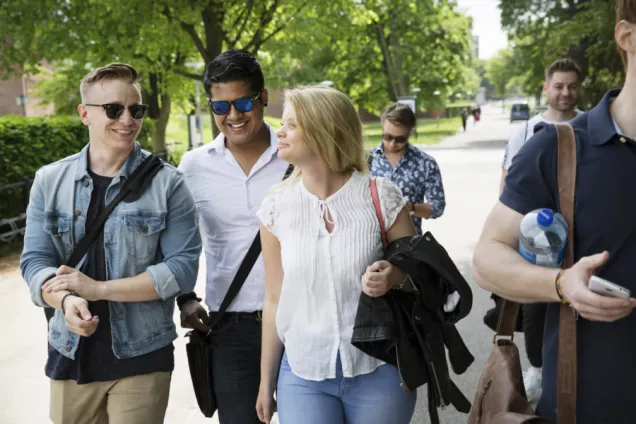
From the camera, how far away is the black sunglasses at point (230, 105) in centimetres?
332

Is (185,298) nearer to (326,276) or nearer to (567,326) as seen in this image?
(326,276)

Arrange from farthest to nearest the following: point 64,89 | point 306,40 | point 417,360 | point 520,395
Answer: point 64,89 → point 306,40 → point 417,360 → point 520,395

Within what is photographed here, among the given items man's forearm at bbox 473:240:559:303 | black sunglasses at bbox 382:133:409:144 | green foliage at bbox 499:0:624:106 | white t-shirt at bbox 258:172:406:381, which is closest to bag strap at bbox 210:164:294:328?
white t-shirt at bbox 258:172:406:381

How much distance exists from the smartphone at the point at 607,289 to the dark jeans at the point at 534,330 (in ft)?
11.2

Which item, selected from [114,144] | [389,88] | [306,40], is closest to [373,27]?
[389,88]

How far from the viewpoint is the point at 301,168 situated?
9.25 feet

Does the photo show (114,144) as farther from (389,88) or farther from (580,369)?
(389,88)

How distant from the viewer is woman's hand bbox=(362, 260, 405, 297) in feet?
8.12

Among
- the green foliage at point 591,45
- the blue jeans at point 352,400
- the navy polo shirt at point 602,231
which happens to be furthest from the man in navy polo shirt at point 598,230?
the green foliage at point 591,45

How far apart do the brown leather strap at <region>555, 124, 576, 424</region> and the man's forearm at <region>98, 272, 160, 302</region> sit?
1.57 metres

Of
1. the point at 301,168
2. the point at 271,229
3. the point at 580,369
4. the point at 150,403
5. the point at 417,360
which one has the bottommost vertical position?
the point at 150,403

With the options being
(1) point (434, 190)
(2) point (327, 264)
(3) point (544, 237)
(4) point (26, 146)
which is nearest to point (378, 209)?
(2) point (327, 264)

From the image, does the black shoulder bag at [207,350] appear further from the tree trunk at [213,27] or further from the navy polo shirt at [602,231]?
the tree trunk at [213,27]

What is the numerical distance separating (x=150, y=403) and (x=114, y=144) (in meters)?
1.02
